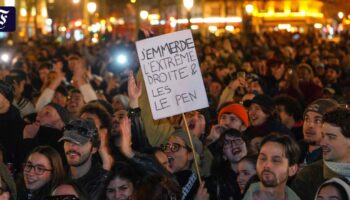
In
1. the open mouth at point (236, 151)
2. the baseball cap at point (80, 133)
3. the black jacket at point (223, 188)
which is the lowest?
the black jacket at point (223, 188)

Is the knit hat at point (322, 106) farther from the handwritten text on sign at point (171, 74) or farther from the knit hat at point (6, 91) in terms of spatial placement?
the knit hat at point (6, 91)

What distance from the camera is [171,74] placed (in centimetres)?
812

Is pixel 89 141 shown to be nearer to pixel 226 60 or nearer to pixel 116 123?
pixel 116 123

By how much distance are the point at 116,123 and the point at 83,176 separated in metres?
1.97

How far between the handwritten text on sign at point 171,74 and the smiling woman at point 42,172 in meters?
1.49

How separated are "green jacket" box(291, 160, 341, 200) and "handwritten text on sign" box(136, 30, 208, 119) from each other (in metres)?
1.69

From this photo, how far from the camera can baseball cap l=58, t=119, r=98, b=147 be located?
6988 mm

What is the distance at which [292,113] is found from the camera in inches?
402

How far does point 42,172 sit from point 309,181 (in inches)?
79.5

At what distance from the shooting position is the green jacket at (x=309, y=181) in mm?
6551

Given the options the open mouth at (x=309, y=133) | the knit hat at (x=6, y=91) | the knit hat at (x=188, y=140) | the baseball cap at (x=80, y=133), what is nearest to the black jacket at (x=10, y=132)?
the knit hat at (x=6, y=91)

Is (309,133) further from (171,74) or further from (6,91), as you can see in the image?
(6,91)

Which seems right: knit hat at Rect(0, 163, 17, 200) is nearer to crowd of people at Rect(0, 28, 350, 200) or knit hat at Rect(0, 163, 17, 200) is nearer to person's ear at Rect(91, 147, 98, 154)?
crowd of people at Rect(0, 28, 350, 200)

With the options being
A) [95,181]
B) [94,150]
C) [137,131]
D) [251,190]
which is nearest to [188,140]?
[137,131]
